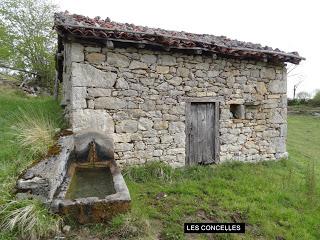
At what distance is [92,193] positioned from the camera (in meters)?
4.04

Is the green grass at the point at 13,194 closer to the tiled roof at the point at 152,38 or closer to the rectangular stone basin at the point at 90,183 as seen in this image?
the rectangular stone basin at the point at 90,183

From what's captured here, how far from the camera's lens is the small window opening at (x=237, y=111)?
6.85 m

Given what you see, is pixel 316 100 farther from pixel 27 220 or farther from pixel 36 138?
pixel 27 220

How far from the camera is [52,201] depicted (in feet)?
11.2

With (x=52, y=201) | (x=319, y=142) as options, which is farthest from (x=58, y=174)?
(x=319, y=142)

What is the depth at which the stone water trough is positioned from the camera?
3.35 metres

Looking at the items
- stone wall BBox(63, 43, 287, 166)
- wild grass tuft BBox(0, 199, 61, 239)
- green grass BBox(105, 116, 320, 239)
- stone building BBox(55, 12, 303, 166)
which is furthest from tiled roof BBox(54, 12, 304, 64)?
wild grass tuft BBox(0, 199, 61, 239)

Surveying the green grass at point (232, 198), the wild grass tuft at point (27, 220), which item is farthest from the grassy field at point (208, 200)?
the wild grass tuft at point (27, 220)

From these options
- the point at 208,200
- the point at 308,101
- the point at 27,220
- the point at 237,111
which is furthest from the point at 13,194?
the point at 308,101

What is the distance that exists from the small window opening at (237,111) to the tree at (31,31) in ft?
35.3

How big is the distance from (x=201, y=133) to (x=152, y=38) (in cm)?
257

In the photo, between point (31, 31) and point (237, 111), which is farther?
point (31, 31)

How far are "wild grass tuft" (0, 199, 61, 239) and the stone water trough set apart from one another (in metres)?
0.15

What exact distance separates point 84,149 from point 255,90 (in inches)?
181
